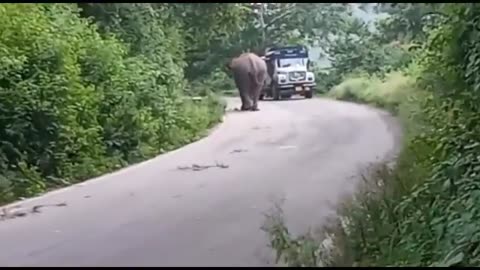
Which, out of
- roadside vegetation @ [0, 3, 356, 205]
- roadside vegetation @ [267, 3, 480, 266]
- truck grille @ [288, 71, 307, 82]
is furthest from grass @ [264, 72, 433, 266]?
truck grille @ [288, 71, 307, 82]

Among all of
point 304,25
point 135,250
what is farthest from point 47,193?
point 304,25

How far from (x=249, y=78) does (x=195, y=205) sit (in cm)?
2264

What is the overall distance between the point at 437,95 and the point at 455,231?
15.4ft

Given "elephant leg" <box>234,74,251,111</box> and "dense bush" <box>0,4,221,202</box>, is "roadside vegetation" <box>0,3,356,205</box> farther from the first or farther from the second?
"elephant leg" <box>234,74,251,111</box>

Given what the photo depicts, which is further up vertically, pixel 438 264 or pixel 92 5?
pixel 92 5

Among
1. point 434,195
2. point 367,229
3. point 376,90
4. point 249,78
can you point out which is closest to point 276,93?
point 249,78

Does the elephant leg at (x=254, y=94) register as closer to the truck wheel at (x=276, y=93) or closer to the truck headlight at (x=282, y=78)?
the truck headlight at (x=282, y=78)

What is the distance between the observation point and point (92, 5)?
1975cm

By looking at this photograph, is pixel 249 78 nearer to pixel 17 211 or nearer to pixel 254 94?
pixel 254 94

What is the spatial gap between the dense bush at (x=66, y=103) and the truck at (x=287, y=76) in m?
21.8

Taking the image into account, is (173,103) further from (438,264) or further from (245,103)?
(438,264)

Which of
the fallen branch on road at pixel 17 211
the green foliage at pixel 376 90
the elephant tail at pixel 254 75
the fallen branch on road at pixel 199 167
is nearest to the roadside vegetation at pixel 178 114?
the green foliage at pixel 376 90

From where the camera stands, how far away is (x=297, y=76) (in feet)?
136

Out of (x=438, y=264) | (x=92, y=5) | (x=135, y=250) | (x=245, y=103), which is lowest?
(x=245, y=103)
